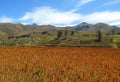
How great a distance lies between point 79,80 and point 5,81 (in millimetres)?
3076

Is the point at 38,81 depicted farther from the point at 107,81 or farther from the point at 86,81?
the point at 107,81

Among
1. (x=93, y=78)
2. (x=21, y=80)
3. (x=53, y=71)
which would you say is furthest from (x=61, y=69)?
(x=21, y=80)

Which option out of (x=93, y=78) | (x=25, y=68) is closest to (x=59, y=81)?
(x=93, y=78)

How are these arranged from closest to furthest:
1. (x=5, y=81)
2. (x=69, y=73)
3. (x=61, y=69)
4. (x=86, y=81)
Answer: (x=5, y=81) → (x=86, y=81) → (x=69, y=73) → (x=61, y=69)

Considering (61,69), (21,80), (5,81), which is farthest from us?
(61,69)

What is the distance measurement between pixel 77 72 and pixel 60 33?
153 metres

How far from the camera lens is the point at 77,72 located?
13023 millimetres

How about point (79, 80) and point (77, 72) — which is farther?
point (77, 72)

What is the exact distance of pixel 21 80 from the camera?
33.1ft

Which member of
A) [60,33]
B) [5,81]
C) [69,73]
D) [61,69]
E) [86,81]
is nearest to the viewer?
[5,81]

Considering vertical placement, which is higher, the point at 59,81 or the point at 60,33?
the point at 59,81

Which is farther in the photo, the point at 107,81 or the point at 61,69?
the point at 61,69

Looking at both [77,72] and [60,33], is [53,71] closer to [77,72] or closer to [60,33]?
[77,72]

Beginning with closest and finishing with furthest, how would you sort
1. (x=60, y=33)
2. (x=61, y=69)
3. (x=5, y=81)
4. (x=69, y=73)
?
(x=5, y=81)
(x=69, y=73)
(x=61, y=69)
(x=60, y=33)
